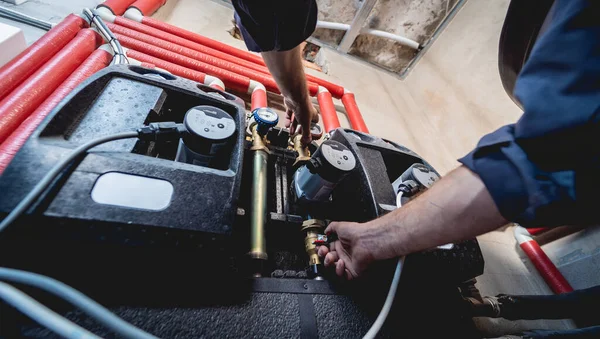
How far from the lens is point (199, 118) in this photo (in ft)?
1.94

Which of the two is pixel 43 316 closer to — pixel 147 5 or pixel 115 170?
pixel 115 170

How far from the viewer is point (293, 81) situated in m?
0.93

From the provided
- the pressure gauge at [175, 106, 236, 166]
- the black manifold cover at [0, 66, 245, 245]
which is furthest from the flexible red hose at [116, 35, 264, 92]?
the pressure gauge at [175, 106, 236, 166]

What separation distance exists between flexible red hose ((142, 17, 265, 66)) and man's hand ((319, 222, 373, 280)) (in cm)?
170

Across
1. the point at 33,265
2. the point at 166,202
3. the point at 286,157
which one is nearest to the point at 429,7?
the point at 286,157

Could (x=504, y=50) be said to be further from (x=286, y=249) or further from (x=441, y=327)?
(x=286, y=249)

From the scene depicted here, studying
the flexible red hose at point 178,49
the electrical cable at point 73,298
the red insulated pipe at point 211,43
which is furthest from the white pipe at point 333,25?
the electrical cable at point 73,298

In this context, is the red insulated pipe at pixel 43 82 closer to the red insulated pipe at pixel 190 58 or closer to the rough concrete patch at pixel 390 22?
the red insulated pipe at pixel 190 58

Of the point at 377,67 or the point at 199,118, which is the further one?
the point at 377,67

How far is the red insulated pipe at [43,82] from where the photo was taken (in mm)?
862

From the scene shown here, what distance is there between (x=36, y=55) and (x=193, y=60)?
706 millimetres

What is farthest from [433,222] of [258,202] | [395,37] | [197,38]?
[395,37]

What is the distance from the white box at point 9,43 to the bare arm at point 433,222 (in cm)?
162

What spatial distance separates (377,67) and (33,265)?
3367mm
